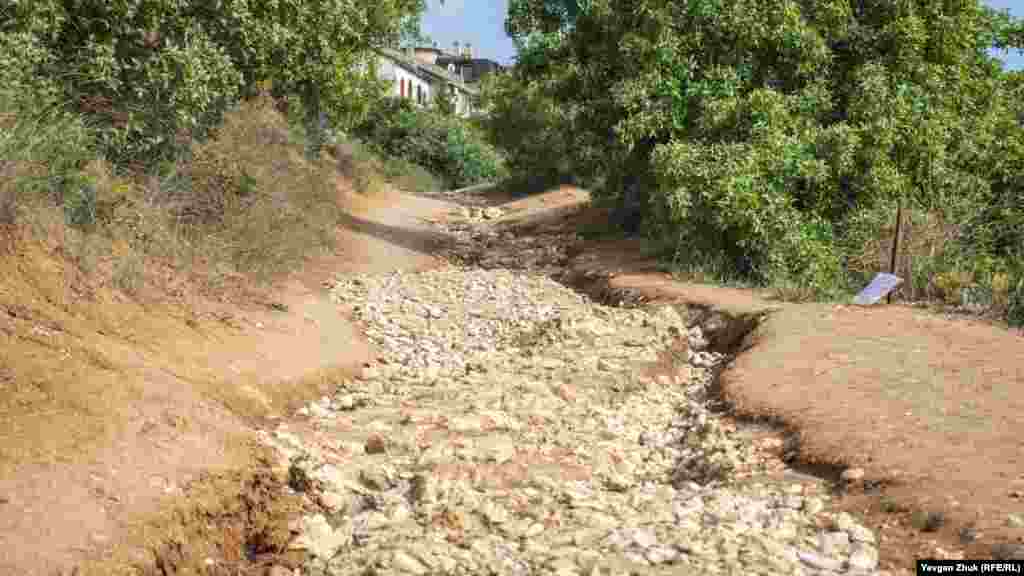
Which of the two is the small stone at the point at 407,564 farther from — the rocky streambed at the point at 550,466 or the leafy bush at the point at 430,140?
the leafy bush at the point at 430,140

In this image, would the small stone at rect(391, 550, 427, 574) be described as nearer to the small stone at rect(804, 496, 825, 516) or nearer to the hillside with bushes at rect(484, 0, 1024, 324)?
the small stone at rect(804, 496, 825, 516)

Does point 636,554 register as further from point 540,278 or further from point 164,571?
point 540,278

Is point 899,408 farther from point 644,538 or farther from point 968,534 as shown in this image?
point 644,538

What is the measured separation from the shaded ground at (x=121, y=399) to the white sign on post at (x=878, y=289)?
5789 millimetres

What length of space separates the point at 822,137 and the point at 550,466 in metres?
9.64

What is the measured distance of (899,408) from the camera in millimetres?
7688

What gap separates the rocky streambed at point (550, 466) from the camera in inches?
214

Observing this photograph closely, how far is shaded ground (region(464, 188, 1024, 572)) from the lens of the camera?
5.52 metres

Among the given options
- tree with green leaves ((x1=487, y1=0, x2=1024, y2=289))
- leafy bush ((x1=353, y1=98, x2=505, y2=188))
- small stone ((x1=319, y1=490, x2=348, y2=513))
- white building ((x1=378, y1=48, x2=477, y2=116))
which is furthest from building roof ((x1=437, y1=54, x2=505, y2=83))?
small stone ((x1=319, y1=490, x2=348, y2=513))

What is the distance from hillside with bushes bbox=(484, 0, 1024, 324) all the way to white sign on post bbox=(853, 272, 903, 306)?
0.92 metres

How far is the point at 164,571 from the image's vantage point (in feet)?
17.6

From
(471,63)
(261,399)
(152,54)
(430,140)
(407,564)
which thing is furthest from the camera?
(471,63)

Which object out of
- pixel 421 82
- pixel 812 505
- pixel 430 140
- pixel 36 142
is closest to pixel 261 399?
pixel 36 142

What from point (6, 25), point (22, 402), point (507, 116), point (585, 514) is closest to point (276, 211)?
point (6, 25)
